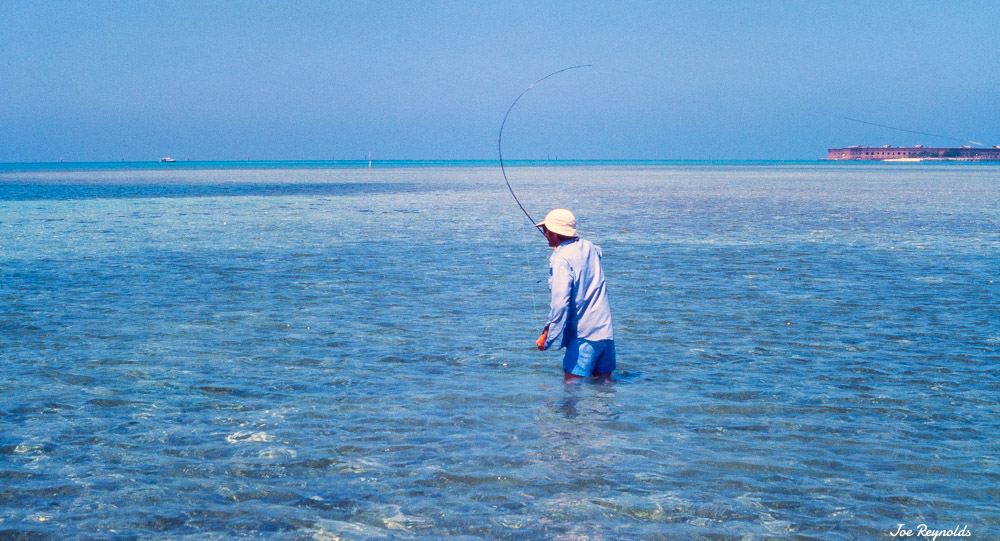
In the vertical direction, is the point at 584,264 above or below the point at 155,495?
above

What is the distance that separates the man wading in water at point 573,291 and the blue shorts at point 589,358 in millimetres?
19

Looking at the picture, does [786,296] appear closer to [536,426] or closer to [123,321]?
[536,426]

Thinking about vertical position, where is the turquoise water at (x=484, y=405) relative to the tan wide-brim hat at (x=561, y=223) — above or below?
below

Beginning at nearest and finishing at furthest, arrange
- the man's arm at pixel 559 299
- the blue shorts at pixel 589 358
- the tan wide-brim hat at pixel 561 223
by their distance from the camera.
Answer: the man's arm at pixel 559 299 → the tan wide-brim hat at pixel 561 223 → the blue shorts at pixel 589 358

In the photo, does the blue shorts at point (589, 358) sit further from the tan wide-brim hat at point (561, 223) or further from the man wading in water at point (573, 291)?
the tan wide-brim hat at point (561, 223)

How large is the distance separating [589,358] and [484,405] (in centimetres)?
101

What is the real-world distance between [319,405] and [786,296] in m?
7.85

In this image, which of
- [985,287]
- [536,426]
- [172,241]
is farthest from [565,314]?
[172,241]

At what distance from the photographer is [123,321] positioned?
10945 mm

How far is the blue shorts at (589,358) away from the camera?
25.2ft

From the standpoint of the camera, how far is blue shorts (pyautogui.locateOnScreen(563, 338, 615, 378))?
7.67m
